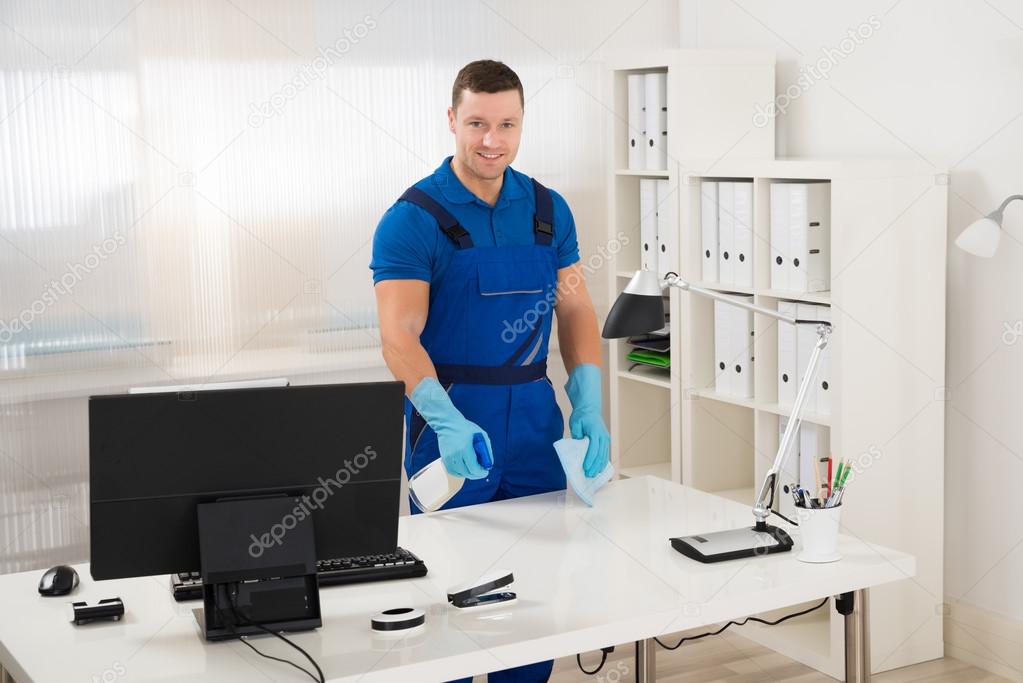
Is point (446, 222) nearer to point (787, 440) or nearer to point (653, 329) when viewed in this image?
point (653, 329)

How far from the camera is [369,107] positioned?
395 centimetres

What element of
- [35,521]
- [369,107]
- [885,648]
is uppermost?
[369,107]

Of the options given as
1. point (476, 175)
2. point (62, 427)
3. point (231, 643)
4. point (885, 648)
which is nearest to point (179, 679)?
point (231, 643)

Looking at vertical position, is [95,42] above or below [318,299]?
above

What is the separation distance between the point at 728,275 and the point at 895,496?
838mm

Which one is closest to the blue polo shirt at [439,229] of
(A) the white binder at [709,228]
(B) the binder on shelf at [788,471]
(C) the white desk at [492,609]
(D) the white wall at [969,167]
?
(C) the white desk at [492,609]

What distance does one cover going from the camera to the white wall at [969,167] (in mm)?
3225

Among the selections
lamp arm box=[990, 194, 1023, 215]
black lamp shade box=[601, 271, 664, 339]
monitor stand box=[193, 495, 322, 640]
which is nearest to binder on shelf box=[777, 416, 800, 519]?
lamp arm box=[990, 194, 1023, 215]

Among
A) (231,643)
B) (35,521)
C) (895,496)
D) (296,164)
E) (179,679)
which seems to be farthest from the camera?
(296,164)

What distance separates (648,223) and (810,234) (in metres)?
0.78

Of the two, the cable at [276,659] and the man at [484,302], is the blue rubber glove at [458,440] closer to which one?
the man at [484,302]

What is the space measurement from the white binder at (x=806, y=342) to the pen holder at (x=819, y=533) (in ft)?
4.39

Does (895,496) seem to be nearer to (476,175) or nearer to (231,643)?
(476,175)

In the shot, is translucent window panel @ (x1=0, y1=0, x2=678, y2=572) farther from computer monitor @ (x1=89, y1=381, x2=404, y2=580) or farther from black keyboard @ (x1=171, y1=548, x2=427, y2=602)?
computer monitor @ (x1=89, y1=381, x2=404, y2=580)
